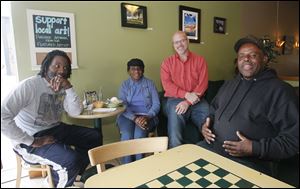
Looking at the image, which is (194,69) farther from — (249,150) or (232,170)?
(232,170)

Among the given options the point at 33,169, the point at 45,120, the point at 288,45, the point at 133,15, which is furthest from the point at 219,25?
the point at 33,169

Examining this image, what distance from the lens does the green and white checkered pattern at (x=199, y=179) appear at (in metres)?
0.72

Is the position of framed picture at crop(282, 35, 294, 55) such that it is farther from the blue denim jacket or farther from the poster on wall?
the poster on wall

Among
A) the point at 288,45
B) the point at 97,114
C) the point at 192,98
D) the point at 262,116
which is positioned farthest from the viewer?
the point at 288,45

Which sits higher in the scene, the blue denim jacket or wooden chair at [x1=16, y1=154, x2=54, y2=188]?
the blue denim jacket

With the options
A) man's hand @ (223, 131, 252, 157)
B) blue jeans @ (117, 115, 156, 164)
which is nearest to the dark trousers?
blue jeans @ (117, 115, 156, 164)

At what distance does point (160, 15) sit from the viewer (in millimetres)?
2559

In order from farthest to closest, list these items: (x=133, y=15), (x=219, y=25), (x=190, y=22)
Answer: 1. (x=219, y=25)
2. (x=190, y=22)
3. (x=133, y=15)

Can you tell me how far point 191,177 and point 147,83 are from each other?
4.46ft

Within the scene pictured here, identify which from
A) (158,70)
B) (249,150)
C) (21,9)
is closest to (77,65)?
(21,9)

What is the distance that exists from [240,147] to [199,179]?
375 mm

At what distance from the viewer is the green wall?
1.82 metres

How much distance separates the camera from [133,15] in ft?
7.63

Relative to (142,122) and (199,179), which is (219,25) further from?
(199,179)
